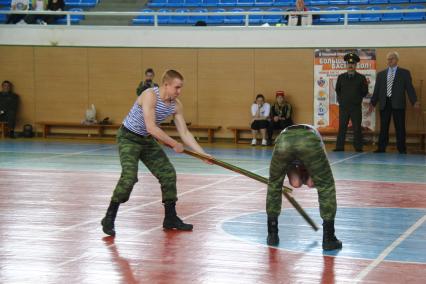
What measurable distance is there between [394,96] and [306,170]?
1124 cm

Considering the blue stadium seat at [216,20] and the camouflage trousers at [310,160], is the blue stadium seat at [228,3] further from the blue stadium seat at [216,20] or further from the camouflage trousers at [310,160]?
the camouflage trousers at [310,160]

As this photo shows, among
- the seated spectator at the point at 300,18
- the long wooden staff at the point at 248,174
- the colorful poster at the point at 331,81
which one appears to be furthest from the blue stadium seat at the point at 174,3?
the long wooden staff at the point at 248,174

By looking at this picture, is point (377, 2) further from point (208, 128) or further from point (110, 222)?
point (110, 222)

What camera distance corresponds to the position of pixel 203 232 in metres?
9.09

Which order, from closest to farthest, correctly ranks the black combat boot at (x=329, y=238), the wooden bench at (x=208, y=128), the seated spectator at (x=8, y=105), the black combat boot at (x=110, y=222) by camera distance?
the black combat boot at (x=329, y=238) < the black combat boot at (x=110, y=222) < the wooden bench at (x=208, y=128) < the seated spectator at (x=8, y=105)

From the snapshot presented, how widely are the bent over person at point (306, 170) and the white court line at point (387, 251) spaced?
0.49 metres

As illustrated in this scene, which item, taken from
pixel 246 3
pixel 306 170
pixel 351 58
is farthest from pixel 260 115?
pixel 306 170

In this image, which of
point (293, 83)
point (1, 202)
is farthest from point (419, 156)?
point (1, 202)

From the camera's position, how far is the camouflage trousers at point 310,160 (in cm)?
803

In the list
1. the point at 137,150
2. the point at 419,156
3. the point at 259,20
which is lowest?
the point at 419,156

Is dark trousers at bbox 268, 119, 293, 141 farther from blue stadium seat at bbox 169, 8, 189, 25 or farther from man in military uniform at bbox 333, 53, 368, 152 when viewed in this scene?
blue stadium seat at bbox 169, 8, 189, 25

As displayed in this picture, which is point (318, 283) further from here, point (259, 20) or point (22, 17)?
point (22, 17)

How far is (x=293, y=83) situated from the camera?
21266mm

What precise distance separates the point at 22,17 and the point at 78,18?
1698mm
